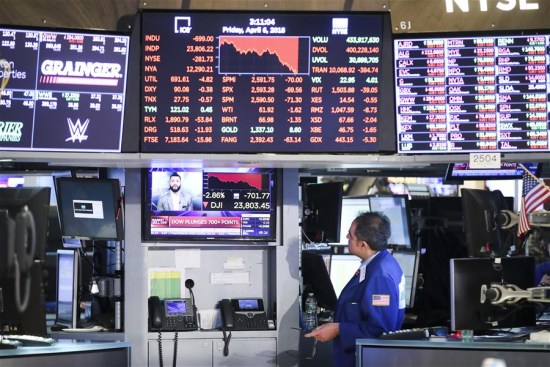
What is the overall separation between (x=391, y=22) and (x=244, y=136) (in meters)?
1.21

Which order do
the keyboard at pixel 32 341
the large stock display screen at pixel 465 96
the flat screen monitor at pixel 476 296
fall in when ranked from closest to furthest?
the keyboard at pixel 32 341, the flat screen monitor at pixel 476 296, the large stock display screen at pixel 465 96

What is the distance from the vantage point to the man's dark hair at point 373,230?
5.52m

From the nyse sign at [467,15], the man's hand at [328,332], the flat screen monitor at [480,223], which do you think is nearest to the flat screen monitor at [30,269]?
the man's hand at [328,332]

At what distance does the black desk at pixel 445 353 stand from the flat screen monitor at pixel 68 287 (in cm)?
212

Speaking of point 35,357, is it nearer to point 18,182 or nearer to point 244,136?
point 244,136

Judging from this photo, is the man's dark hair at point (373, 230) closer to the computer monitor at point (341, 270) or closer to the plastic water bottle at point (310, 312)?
the plastic water bottle at point (310, 312)

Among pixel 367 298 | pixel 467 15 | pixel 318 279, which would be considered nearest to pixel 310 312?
pixel 318 279

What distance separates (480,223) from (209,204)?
1.89 meters

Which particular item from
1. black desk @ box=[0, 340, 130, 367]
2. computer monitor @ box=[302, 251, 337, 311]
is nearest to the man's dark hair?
computer monitor @ box=[302, 251, 337, 311]

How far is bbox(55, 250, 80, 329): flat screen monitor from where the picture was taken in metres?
6.19

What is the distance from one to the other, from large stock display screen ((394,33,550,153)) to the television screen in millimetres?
1026

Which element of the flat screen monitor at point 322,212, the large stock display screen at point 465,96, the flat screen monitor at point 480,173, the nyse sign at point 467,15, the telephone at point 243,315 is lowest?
the telephone at point 243,315

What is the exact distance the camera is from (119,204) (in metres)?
6.03

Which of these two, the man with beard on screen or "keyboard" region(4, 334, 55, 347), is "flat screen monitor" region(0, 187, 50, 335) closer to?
"keyboard" region(4, 334, 55, 347)
